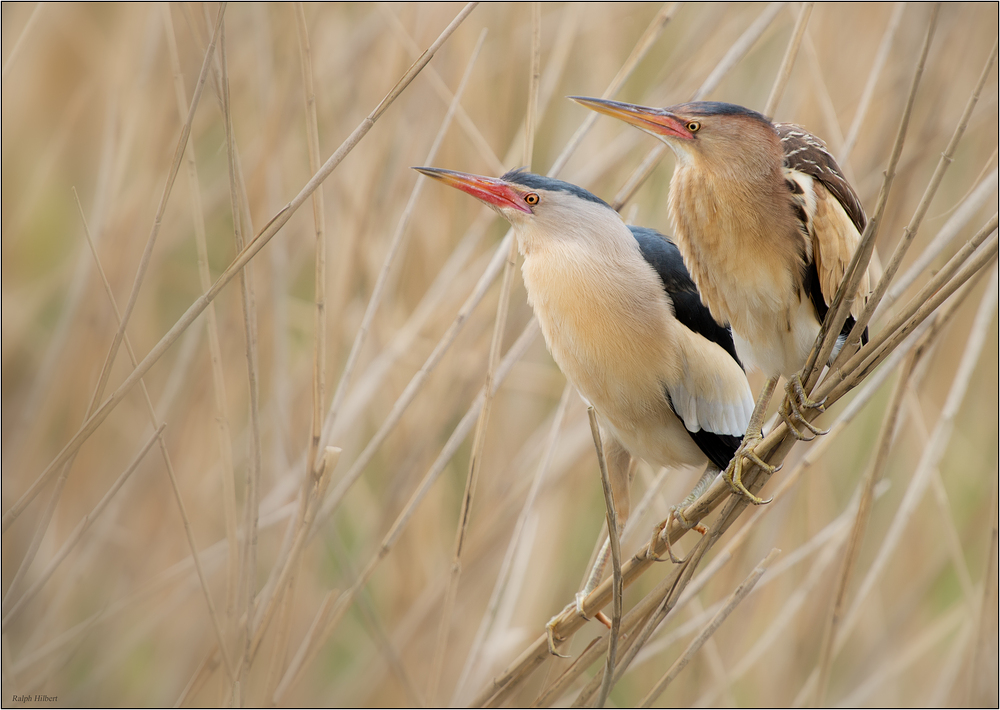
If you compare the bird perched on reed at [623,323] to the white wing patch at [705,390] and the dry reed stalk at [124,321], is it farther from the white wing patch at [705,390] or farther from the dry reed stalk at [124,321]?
the dry reed stalk at [124,321]

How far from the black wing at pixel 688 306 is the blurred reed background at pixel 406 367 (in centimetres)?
12

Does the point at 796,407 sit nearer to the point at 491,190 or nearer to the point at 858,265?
the point at 858,265

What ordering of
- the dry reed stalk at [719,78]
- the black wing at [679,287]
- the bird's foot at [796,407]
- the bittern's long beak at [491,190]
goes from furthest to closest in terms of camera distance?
the black wing at [679,287]
the bittern's long beak at [491,190]
the bird's foot at [796,407]
the dry reed stalk at [719,78]

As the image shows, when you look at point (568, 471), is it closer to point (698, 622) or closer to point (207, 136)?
point (698, 622)

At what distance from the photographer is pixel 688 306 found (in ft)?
3.55

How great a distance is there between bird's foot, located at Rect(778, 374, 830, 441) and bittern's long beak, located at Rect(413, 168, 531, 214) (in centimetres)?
41

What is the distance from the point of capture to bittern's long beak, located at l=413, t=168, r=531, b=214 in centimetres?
97

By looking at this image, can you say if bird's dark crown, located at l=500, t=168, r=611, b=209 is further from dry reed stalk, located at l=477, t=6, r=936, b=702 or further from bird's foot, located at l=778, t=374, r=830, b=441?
bird's foot, located at l=778, t=374, r=830, b=441

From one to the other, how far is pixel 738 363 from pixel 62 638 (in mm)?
1105

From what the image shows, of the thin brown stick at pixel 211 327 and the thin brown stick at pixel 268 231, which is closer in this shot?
the thin brown stick at pixel 268 231

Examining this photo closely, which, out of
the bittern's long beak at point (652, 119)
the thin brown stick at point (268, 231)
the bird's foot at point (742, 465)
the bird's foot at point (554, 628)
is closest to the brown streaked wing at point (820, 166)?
the bittern's long beak at point (652, 119)

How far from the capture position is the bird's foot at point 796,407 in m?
0.75

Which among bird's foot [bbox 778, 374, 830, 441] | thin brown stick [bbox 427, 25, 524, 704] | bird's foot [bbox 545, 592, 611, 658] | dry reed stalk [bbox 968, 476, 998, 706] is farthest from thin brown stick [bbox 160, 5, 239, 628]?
dry reed stalk [bbox 968, 476, 998, 706]

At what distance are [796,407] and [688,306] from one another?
34 cm
